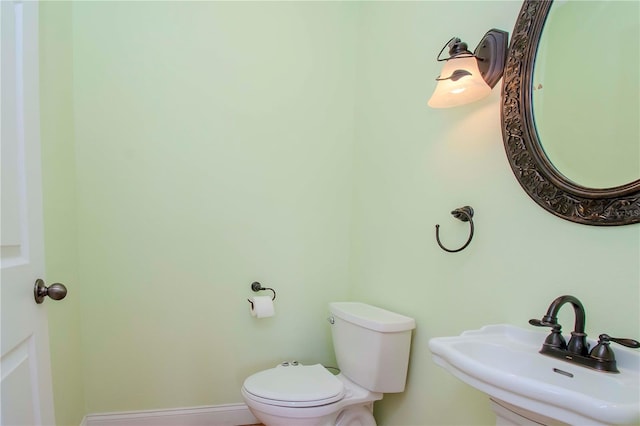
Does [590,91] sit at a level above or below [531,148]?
above

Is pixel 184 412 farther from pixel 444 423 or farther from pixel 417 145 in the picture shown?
pixel 417 145

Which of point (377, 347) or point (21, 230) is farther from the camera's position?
point (377, 347)

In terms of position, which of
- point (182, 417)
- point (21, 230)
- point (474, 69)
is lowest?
point (182, 417)

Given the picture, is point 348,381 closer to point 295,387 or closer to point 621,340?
point 295,387

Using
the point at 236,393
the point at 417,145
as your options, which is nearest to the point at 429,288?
the point at 417,145

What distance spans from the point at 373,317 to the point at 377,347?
12 centimetres

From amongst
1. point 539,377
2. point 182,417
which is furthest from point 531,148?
point 182,417

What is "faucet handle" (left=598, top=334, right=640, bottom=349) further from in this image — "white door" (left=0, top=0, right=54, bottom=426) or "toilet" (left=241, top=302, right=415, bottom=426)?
"white door" (left=0, top=0, right=54, bottom=426)

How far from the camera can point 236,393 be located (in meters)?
1.82

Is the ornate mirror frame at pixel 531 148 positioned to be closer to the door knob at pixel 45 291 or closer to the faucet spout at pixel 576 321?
the faucet spout at pixel 576 321

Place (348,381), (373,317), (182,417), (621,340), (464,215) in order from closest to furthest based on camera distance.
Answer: (621,340) → (464,215) → (373,317) → (348,381) → (182,417)

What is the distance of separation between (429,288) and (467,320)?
8.3 inches

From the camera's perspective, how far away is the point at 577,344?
0.81 m

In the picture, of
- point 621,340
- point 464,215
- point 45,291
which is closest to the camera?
point 621,340
